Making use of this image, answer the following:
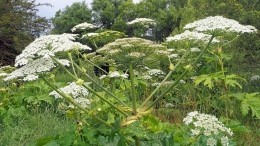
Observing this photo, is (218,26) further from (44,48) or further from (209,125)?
(44,48)

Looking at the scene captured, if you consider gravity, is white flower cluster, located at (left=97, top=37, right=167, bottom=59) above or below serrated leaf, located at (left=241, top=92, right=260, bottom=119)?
above

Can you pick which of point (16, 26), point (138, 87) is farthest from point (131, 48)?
point (16, 26)

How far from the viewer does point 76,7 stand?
46562mm

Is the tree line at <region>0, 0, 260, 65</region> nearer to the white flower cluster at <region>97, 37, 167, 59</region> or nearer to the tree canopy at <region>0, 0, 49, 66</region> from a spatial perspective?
the tree canopy at <region>0, 0, 49, 66</region>

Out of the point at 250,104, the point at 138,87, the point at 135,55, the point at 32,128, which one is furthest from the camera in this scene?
the point at 138,87

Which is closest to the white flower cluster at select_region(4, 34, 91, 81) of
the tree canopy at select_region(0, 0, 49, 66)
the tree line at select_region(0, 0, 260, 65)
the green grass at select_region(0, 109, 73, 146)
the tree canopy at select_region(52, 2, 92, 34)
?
the green grass at select_region(0, 109, 73, 146)

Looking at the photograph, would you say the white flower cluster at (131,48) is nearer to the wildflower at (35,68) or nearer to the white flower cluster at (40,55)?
the white flower cluster at (40,55)

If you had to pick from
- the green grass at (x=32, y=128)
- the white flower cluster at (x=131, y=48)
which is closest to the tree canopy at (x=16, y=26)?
the green grass at (x=32, y=128)

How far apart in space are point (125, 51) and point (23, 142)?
2877 mm

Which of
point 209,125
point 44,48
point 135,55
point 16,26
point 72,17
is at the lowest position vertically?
point 72,17

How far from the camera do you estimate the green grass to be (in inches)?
252

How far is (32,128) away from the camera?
704 centimetres

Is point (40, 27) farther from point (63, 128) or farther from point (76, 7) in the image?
point (76, 7)

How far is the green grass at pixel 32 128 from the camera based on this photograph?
640cm
